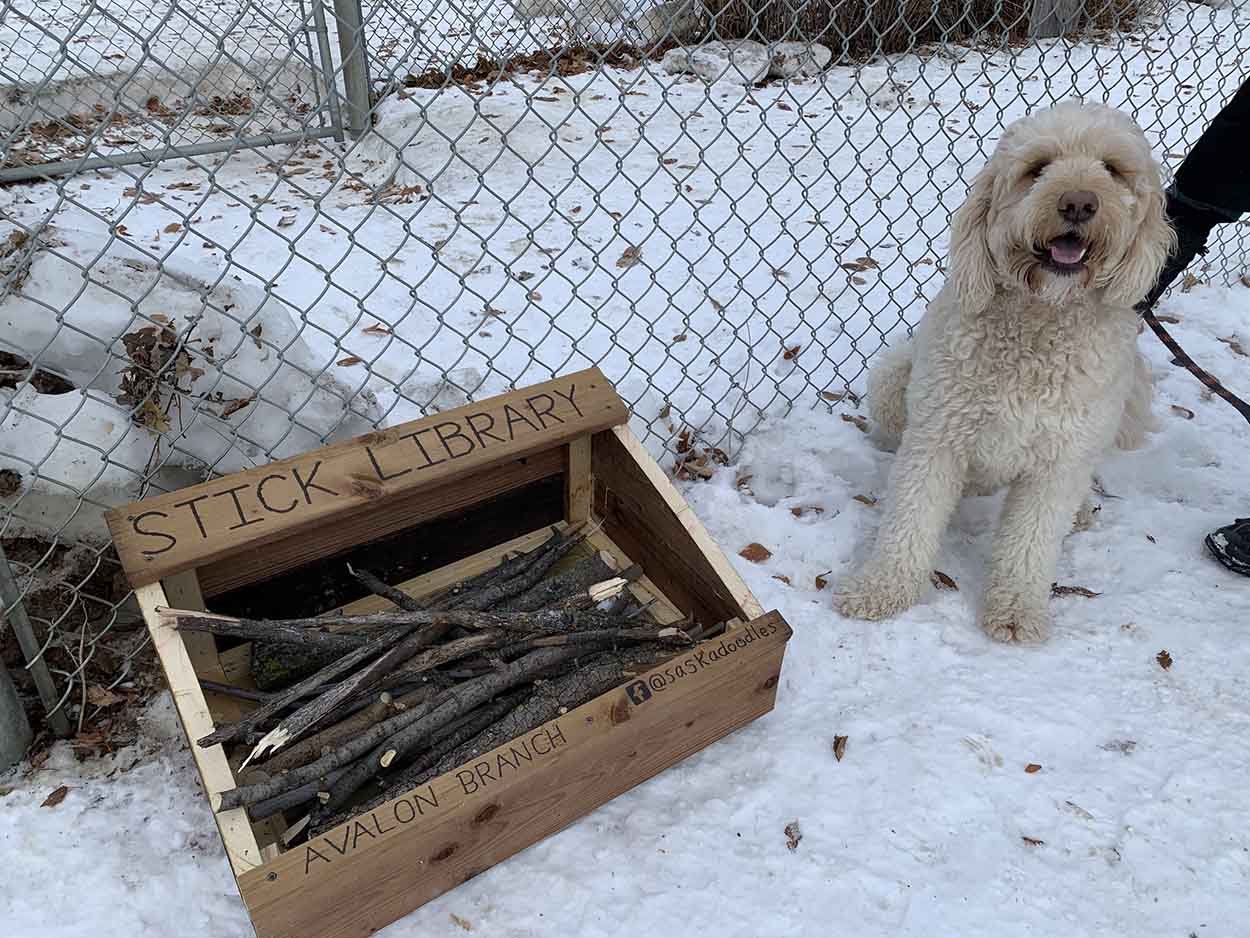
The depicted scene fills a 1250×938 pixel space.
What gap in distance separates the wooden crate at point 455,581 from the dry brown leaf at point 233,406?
0.64 meters

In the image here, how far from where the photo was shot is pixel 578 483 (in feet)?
9.30

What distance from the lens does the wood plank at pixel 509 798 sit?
5.79 ft

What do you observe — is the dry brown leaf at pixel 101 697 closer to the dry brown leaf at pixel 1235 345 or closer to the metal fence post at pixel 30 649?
the metal fence post at pixel 30 649

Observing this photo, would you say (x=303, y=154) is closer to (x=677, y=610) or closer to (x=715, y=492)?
(x=715, y=492)

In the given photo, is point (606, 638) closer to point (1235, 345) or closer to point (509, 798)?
point (509, 798)

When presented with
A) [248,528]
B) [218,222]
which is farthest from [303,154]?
[248,528]

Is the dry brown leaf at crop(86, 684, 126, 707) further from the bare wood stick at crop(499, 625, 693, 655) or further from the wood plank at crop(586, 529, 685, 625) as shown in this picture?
the wood plank at crop(586, 529, 685, 625)

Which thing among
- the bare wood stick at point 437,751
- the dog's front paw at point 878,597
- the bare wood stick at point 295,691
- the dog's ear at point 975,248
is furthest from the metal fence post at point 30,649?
the dog's ear at point 975,248

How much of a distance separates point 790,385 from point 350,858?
108 inches

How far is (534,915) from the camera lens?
6.71ft

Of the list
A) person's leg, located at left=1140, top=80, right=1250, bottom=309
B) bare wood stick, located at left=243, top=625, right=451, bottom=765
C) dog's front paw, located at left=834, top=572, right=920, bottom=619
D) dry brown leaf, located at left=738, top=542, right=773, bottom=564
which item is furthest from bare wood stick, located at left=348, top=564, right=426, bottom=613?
person's leg, located at left=1140, top=80, right=1250, bottom=309

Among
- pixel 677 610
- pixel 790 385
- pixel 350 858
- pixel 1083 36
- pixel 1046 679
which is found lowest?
pixel 1046 679

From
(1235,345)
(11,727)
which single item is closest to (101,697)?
(11,727)

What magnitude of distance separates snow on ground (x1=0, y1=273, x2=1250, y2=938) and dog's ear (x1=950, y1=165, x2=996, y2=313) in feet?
3.40
